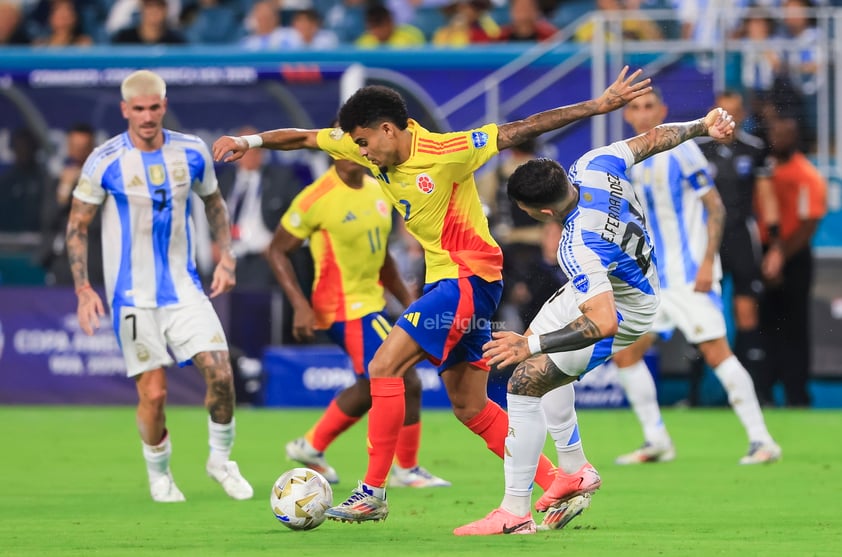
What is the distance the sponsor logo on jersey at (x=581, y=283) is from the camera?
287 inches

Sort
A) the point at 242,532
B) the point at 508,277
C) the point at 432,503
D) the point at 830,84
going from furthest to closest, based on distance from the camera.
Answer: the point at 830,84 < the point at 508,277 < the point at 432,503 < the point at 242,532

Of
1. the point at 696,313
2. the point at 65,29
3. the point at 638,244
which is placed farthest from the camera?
the point at 65,29

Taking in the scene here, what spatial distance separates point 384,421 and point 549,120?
1743mm

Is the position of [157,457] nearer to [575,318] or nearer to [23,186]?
[575,318]

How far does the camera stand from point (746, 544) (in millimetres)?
7176

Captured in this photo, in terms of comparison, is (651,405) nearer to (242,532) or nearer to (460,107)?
(242,532)

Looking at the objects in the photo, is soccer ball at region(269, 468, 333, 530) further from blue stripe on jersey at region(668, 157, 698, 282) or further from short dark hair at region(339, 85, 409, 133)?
blue stripe on jersey at region(668, 157, 698, 282)

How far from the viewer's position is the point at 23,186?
18.3m

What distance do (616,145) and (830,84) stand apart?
931 cm

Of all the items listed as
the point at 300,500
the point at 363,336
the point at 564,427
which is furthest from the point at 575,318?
the point at 363,336

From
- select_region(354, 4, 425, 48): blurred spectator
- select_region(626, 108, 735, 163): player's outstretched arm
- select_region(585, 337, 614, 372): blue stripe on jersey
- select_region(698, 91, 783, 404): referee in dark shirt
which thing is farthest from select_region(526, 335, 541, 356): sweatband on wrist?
select_region(354, 4, 425, 48): blurred spectator

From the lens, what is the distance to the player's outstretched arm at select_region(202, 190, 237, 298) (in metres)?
9.43

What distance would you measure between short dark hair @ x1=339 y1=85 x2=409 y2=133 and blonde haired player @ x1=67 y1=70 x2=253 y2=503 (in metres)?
1.82

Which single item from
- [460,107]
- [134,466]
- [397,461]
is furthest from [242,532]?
[460,107]
